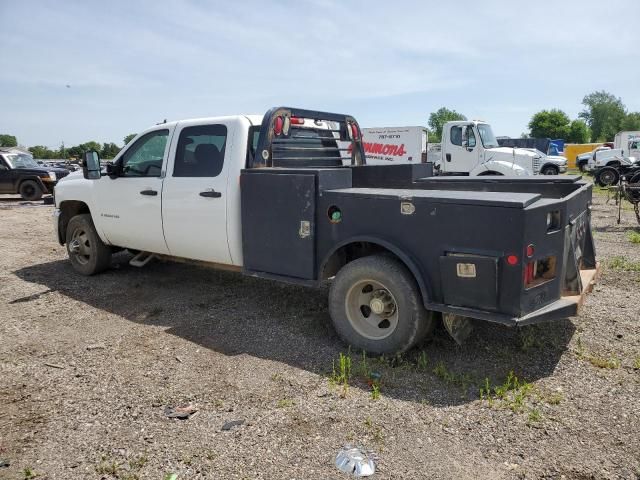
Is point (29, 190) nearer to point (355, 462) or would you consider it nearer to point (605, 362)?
point (355, 462)

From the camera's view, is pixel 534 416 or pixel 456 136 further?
pixel 456 136

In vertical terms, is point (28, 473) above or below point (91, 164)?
below

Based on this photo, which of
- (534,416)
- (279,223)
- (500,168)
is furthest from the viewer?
(500,168)

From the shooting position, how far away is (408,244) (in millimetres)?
3816

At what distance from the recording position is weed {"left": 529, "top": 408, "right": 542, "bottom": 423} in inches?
125

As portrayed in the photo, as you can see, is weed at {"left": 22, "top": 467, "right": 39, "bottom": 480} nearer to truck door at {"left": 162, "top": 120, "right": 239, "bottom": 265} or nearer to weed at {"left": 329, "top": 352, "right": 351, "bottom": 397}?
weed at {"left": 329, "top": 352, "right": 351, "bottom": 397}

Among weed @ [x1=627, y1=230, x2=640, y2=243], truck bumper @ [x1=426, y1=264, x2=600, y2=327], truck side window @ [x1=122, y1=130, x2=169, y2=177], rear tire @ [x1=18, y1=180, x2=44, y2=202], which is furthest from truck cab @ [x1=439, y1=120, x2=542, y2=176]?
rear tire @ [x1=18, y1=180, x2=44, y2=202]

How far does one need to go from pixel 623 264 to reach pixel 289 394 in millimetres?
5711

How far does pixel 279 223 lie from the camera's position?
14.9 feet

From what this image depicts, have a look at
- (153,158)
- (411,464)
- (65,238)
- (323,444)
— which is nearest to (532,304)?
(411,464)

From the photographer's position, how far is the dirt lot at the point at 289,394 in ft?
9.27

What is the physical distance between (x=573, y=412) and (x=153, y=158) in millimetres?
4815

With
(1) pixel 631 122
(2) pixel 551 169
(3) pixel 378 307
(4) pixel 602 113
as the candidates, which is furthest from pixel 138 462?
(4) pixel 602 113

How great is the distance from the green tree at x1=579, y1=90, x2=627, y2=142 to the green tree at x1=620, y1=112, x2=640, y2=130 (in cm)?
234
